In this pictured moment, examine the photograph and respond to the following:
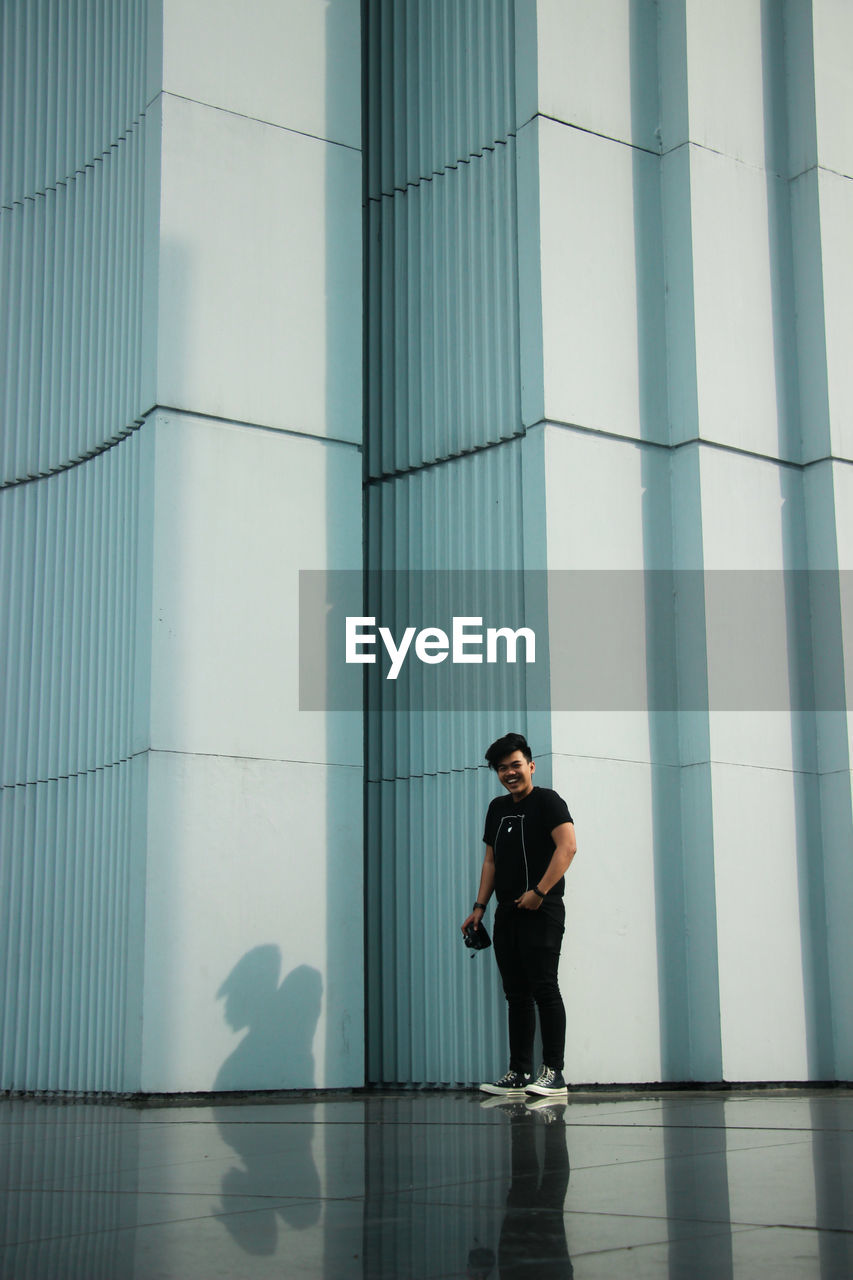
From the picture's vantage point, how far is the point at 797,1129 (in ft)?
17.5

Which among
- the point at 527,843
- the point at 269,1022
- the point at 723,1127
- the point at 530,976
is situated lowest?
the point at 723,1127

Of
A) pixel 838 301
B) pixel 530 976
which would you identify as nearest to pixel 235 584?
pixel 530 976

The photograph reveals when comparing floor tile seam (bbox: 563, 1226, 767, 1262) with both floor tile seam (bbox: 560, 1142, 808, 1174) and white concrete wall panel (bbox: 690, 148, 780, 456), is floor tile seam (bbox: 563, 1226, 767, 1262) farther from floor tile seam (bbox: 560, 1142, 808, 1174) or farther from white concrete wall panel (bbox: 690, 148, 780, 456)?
white concrete wall panel (bbox: 690, 148, 780, 456)

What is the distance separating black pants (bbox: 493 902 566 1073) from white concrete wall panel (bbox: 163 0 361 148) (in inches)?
227

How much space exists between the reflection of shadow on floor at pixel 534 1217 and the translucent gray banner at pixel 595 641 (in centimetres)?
443

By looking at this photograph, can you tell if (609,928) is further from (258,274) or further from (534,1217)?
(534,1217)

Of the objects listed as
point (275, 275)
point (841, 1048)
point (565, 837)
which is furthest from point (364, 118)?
point (841, 1048)

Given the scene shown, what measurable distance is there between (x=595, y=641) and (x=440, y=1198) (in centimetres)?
608

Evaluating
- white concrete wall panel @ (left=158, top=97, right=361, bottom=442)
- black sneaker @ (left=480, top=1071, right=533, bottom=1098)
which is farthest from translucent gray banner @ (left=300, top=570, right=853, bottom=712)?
black sneaker @ (left=480, top=1071, right=533, bottom=1098)

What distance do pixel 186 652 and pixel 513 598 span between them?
222 centimetres

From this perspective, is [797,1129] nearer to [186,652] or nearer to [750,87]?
[186,652]

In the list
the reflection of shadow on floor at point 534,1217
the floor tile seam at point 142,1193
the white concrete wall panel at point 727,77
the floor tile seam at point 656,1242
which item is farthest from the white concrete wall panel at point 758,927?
the floor tile seam at point 656,1242

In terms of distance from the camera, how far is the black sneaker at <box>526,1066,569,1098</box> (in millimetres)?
7629

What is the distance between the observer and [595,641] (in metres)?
9.41
